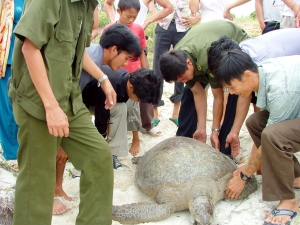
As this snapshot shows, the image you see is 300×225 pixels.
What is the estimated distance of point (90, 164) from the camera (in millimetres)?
2088

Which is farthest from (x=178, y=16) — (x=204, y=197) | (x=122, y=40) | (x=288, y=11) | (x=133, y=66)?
(x=204, y=197)

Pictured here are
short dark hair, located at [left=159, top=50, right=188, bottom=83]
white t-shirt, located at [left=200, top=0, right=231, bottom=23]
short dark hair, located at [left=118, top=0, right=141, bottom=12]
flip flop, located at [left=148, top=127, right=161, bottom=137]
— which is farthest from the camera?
white t-shirt, located at [left=200, top=0, right=231, bottom=23]

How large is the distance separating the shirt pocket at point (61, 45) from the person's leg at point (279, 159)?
1.30 meters

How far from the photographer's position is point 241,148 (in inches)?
146

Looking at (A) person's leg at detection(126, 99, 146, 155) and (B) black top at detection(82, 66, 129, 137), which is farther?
(A) person's leg at detection(126, 99, 146, 155)

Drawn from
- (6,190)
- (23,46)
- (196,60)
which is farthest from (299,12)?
(6,190)

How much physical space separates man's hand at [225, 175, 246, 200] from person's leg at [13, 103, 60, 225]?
4.45 ft

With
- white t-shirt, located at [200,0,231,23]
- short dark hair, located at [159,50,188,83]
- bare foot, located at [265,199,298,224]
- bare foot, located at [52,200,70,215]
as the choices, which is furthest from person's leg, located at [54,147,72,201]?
white t-shirt, located at [200,0,231,23]

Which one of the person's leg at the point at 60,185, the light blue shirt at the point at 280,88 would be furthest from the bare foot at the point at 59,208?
the light blue shirt at the point at 280,88

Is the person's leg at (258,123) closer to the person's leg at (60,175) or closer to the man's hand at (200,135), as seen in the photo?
the man's hand at (200,135)

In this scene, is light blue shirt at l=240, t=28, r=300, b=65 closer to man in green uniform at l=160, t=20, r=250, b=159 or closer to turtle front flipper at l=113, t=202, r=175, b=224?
man in green uniform at l=160, t=20, r=250, b=159

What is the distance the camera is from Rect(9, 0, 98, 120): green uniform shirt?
1.74m

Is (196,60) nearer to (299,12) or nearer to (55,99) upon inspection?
(299,12)

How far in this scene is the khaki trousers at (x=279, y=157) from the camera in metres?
2.37
